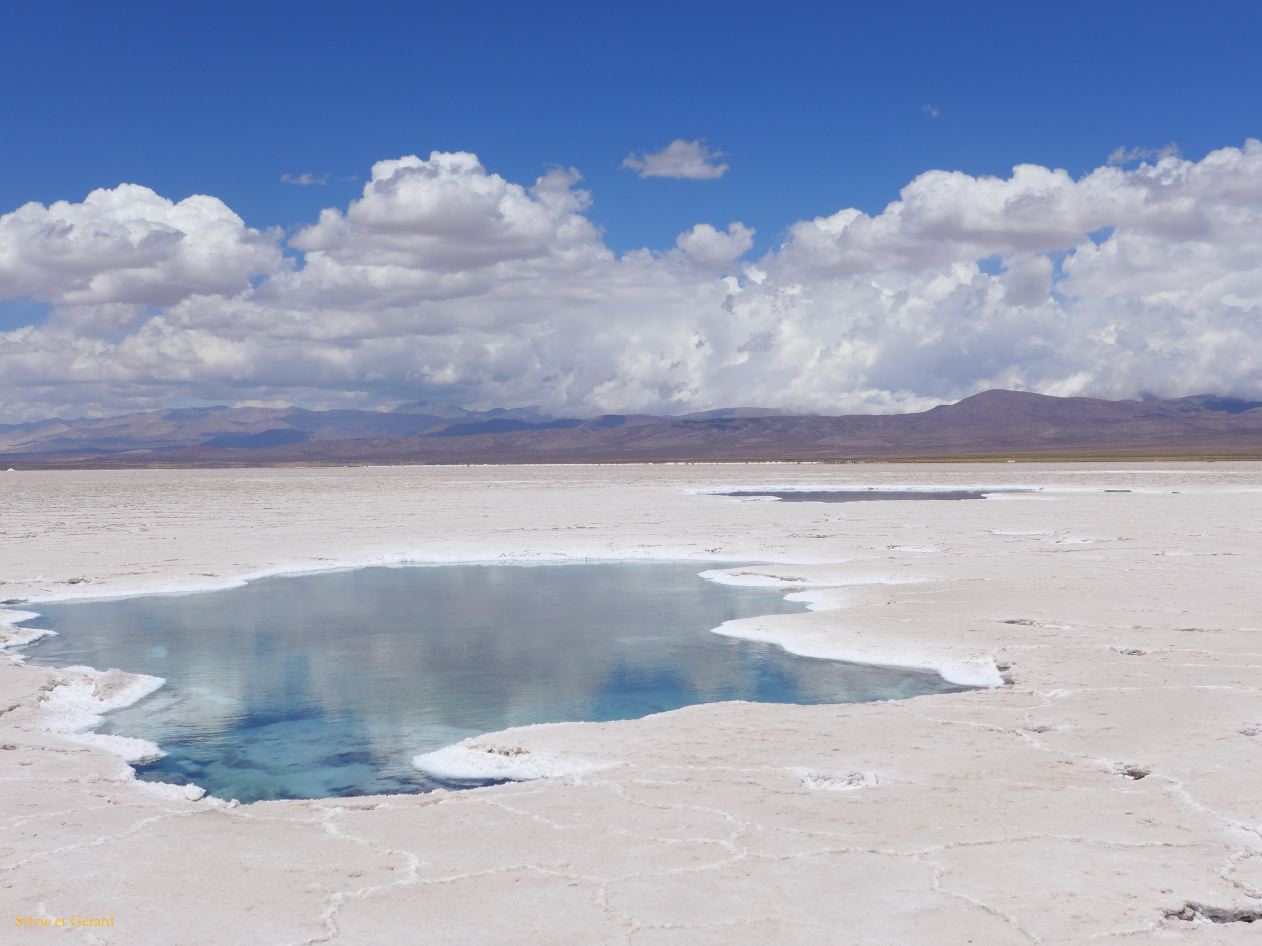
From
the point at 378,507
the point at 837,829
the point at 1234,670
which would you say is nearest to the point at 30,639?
the point at 837,829

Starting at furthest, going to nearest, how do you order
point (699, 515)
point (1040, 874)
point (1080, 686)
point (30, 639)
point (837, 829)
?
point (699, 515), point (30, 639), point (1080, 686), point (837, 829), point (1040, 874)

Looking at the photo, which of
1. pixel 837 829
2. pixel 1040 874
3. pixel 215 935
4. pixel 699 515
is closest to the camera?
pixel 215 935

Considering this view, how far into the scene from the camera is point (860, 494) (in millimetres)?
49656

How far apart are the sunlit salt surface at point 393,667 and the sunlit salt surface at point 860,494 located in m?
25.9

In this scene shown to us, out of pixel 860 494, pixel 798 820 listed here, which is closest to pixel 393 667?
pixel 798 820

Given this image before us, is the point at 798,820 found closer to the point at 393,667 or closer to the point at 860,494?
the point at 393,667

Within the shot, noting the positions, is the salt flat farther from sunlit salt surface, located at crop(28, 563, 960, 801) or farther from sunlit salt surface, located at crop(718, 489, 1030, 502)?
sunlit salt surface, located at crop(718, 489, 1030, 502)

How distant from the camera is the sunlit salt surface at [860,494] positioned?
4581 centimetres

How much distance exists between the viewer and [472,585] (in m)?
21.3

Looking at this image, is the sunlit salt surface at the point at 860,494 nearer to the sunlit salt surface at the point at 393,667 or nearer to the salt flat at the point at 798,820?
the sunlit salt surface at the point at 393,667

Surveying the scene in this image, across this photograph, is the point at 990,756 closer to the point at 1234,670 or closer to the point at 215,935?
the point at 1234,670

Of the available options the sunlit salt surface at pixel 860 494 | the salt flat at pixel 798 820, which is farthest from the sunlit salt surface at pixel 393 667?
the sunlit salt surface at pixel 860 494

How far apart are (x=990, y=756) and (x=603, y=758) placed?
3.07 meters

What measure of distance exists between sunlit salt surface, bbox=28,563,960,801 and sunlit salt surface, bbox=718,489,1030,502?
25919mm
